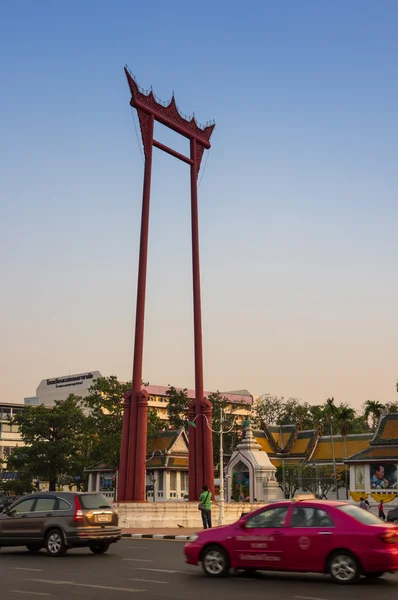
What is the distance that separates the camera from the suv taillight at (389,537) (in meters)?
11.9

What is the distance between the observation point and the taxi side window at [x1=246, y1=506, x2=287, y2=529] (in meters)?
12.9

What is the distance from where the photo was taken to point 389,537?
11953 millimetres

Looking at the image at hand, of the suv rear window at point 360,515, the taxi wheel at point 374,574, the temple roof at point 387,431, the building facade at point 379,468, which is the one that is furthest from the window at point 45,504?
the temple roof at point 387,431

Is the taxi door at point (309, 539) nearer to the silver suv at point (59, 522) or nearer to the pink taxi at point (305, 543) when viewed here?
the pink taxi at point (305, 543)

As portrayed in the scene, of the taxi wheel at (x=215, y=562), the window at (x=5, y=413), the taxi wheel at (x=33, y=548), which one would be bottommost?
the taxi wheel at (x=215, y=562)

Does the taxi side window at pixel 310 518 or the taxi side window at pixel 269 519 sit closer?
the taxi side window at pixel 310 518

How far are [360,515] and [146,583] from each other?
381cm

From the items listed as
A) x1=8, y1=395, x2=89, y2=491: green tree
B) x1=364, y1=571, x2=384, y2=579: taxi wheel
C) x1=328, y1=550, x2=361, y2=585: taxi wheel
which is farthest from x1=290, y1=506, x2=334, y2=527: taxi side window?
x1=8, y1=395, x2=89, y2=491: green tree

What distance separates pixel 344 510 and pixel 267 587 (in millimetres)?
1823

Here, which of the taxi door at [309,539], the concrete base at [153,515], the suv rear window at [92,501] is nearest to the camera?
the taxi door at [309,539]

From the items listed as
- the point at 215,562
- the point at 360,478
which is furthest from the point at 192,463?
the point at 215,562

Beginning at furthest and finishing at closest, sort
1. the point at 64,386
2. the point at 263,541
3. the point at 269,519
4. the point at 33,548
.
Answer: the point at 64,386 < the point at 33,548 < the point at 269,519 < the point at 263,541

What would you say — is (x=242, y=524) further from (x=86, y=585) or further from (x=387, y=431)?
(x=387, y=431)

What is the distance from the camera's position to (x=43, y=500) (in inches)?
709
